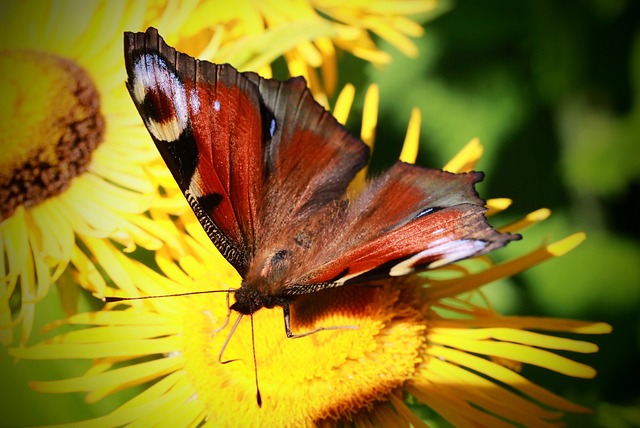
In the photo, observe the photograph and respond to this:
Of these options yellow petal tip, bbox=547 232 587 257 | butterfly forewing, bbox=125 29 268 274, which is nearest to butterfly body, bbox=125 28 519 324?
butterfly forewing, bbox=125 29 268 274

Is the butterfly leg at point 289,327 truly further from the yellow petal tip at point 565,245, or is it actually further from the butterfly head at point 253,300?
the yellow petal tip at point 565,245

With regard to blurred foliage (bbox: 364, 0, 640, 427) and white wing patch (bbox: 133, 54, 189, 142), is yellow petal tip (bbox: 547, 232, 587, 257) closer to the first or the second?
blurred foliage (bbox: 364, 0, 640, 427)

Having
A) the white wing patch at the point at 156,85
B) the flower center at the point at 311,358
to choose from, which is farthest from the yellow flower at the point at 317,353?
the white wing patch at the point at 156,85

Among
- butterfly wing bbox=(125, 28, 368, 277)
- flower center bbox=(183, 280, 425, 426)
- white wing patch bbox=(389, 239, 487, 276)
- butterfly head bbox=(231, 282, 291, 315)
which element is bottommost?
flower center bbox=(183, 280, 425, 426)

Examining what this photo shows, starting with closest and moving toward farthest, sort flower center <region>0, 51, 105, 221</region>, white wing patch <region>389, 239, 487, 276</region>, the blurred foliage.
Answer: white wing patch <region>389, 239, 487, 276</region> < flower center <region>0, 51, 105, 221</region> < the blurred foliage

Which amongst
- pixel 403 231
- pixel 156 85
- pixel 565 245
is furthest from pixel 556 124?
pixel 156 85

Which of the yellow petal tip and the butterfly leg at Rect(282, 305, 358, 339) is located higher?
the yellow petal tip
